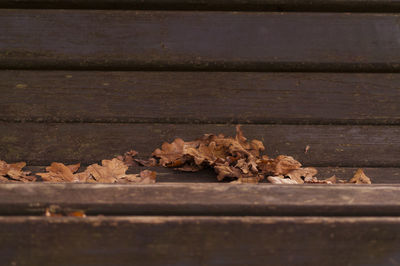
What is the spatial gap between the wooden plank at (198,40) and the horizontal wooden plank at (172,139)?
36 centimetres

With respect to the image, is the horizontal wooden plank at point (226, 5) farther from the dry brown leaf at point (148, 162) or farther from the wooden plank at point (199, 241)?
the wooden plank at point (199, 241)

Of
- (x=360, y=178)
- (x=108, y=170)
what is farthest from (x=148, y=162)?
(x=360, y=178)

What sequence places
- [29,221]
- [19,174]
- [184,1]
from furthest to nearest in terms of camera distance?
[184,1] < [19,174] < [29,221]

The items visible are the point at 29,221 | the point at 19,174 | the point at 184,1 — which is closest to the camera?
the point at 29,221

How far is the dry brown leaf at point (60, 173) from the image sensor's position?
1.53 meters

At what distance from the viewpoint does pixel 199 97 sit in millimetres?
1670

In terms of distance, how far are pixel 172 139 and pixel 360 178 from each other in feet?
3.70

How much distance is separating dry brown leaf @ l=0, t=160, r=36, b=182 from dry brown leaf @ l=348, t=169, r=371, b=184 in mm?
1809

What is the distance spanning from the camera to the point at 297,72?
169cm

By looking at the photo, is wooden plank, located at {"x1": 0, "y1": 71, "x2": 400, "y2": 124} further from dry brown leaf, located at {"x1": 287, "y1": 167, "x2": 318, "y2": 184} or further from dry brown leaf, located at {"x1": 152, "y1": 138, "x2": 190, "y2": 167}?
dry brown leaf, located at {"x1": 287, "y1": 167, "x2": 318, "y2": 184}

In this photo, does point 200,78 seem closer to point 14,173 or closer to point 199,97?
point 199,97

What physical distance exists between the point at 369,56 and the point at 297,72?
432 mm

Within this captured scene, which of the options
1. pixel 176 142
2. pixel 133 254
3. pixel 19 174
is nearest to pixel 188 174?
pixel 176 142

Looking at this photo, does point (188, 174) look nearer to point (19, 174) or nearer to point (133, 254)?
point (133, 254)
